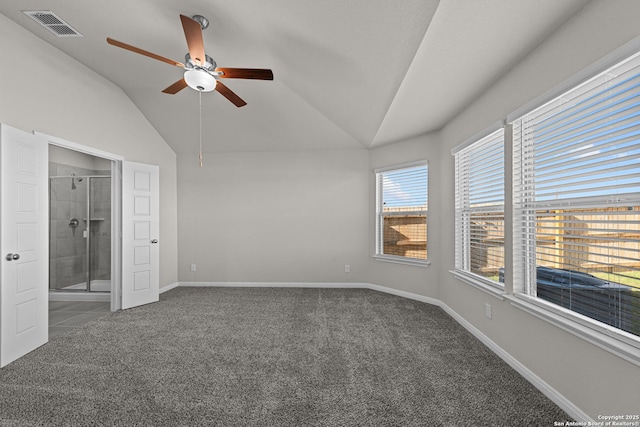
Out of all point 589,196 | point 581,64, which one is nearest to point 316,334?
point 589,196

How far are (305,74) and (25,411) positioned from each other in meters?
3.62

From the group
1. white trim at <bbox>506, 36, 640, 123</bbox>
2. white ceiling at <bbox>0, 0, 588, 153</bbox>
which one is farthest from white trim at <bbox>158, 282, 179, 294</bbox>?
white trim at <bbox>506, 36, 640, 123</bbox>

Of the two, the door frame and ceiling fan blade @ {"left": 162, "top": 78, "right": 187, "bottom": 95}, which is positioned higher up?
ceiling fan blade @ {"left": 162, "top": 78, "right": 187, "bottom": 95}

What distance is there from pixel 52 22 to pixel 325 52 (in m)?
2.57

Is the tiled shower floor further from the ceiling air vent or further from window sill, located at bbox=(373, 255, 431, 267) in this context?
window sill, located at bbox=(373, 255, 431, 267)

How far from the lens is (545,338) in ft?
6.59

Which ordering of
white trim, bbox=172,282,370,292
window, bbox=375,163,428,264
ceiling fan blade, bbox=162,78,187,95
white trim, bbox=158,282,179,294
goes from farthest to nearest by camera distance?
white trim, bbox=172,282,370,292 < white trim, bbox=158,282,179,294 < window, bbox=375,163,428,264 < ceiling fan blade, bbox=162,78,187,95

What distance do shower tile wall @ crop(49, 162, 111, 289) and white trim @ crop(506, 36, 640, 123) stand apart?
Result: 5876 millimetres

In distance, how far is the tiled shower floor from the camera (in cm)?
336

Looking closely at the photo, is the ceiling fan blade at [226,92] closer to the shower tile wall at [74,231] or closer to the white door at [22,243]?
the white door at [22,243]

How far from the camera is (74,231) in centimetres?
488

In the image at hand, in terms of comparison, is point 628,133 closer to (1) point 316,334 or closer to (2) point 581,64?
(2) point 581,64

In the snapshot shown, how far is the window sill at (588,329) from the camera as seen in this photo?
1.43m

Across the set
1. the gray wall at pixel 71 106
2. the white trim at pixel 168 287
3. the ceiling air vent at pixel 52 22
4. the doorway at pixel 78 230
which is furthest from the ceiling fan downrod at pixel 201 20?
the white trim at pixel 168 287
